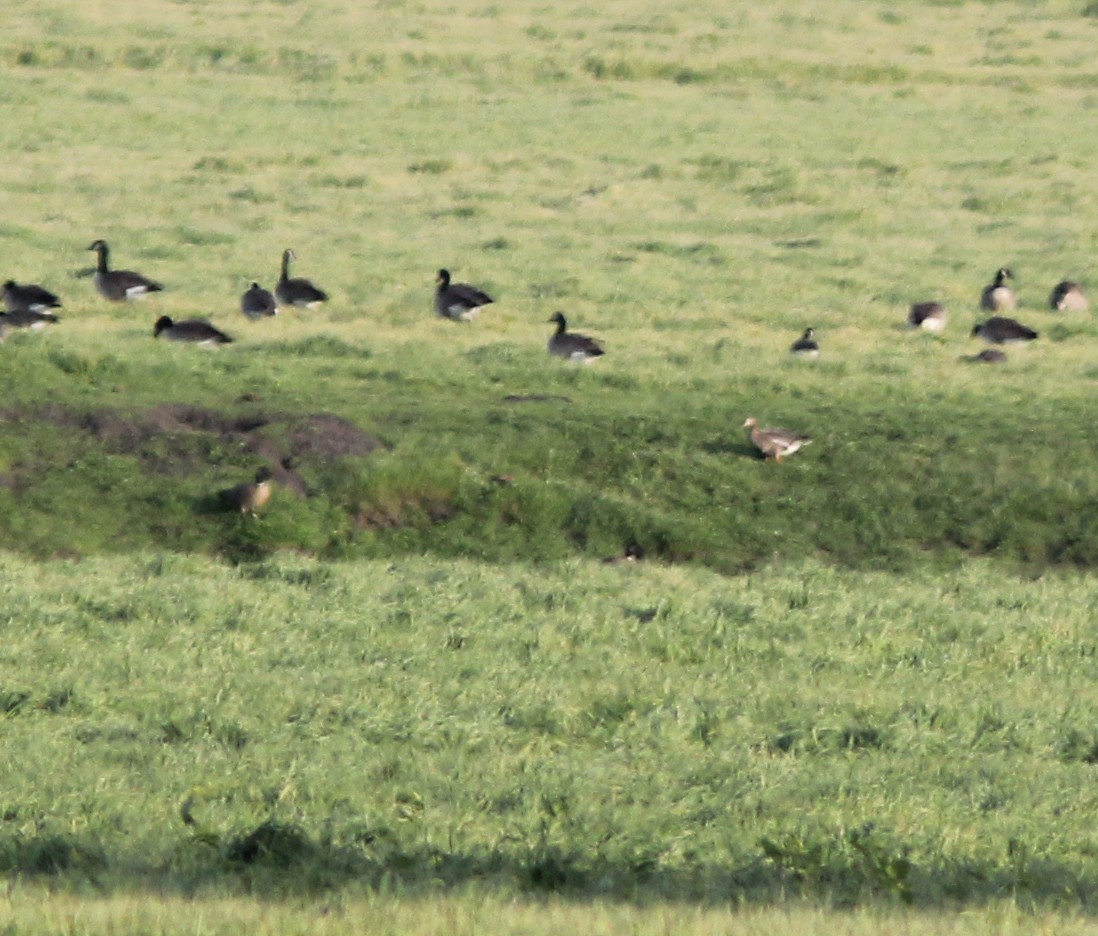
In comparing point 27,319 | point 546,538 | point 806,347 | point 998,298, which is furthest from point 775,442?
point 27,319

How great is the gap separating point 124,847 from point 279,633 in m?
3.89

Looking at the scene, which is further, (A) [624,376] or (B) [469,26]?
(B) [469,26]

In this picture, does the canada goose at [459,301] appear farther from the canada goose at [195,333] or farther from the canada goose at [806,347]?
the canada goose at [806,347]

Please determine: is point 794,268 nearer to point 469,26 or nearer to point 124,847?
point 124,847

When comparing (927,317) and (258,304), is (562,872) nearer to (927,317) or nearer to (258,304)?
(258,304)

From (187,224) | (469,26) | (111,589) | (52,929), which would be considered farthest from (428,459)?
(469,26)

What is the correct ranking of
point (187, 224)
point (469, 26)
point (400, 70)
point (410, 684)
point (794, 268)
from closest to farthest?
1. point (410, 684)
2. point (794, 268)
3. point (187, 224)
4. point (400, 70)
5. point (469, 26)

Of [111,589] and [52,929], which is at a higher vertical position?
[52,929]

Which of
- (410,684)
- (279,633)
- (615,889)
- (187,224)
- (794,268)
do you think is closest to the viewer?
(615,889)

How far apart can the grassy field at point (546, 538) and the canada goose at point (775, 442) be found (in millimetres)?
186

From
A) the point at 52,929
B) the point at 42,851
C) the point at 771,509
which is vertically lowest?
the point at 771,509

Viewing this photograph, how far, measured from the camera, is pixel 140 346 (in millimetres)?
19219

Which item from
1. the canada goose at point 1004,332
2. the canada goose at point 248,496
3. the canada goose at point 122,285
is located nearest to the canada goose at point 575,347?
the canada goose at point 1004,332

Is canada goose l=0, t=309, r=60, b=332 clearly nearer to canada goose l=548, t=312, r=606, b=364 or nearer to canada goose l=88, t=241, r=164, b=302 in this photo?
canada goose l=88, t=241, r=164, b=302
